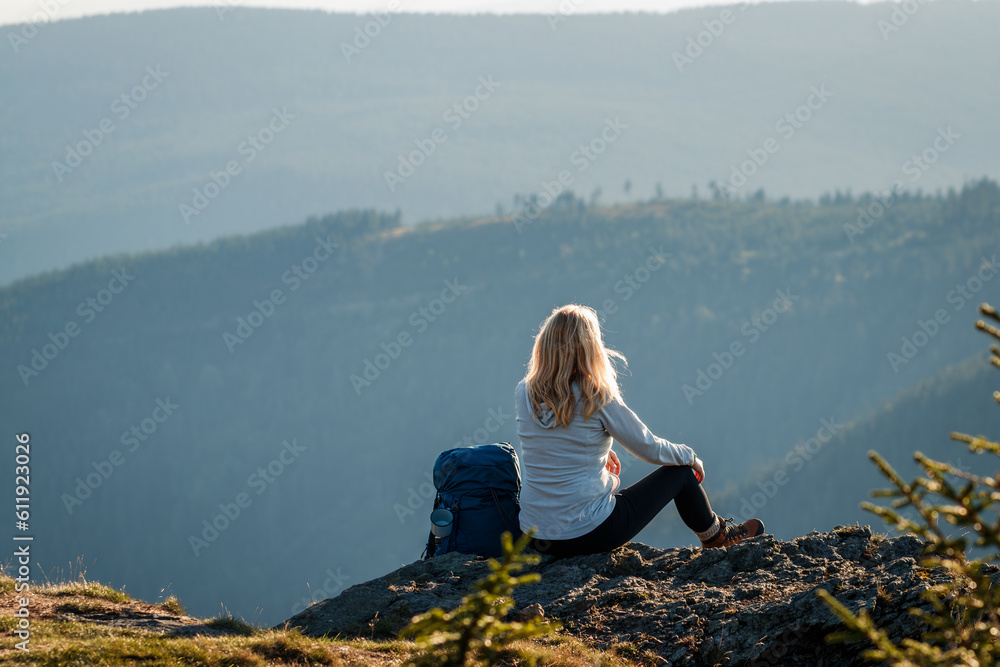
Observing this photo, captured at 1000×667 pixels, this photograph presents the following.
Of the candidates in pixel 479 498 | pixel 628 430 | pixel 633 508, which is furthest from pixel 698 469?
pixel 479 498

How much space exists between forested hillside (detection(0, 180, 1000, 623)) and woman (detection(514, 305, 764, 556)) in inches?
3325

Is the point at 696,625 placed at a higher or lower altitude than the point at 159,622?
lower

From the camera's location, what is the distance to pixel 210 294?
13062 centimetres

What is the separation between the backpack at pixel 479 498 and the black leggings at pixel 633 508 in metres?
0.34

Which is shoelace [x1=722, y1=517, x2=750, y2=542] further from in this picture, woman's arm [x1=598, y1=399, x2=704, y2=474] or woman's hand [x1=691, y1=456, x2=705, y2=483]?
woman's arm [x1=598, y1=399, x2=704, y2=474]

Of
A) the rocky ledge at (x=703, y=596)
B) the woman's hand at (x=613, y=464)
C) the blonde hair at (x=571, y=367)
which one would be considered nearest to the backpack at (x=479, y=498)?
the rocky ledge at (x=703, y=596)

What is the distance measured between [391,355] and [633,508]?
116 m

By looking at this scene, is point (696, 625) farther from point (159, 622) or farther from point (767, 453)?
point (767, 453)

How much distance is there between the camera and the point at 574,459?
4648 mm

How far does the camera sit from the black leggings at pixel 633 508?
4789 mm

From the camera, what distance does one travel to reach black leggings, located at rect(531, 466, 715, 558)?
4.79 metres

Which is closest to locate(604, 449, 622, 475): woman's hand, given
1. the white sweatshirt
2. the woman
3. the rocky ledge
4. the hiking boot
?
the woman

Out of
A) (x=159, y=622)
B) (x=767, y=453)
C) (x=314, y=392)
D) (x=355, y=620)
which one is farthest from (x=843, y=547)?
(x=314, y=392)

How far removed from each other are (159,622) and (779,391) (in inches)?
4620
